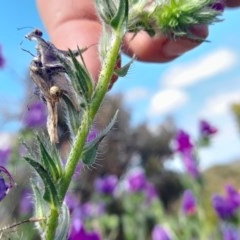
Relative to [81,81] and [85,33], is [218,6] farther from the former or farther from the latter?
[85,33]

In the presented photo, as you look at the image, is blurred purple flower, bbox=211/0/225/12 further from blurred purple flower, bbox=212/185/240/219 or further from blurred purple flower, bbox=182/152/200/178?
blurred purple flower, bbox=182/152/200/178

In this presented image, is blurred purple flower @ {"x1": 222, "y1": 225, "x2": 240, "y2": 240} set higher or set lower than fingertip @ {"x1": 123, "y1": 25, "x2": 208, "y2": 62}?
lower

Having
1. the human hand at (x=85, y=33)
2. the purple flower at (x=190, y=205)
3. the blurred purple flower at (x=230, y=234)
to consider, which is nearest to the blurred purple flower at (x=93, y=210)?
the purple flower at (x=190, y=205)

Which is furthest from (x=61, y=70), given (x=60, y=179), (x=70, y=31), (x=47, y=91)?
(x=70, y=31)

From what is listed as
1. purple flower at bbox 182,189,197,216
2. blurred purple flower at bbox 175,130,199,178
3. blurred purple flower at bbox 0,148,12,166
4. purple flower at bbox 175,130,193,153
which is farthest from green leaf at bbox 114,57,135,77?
purple flower at bbox 182,189,197,216

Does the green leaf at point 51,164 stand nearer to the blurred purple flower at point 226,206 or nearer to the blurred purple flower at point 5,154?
the blurred purple flower at point 5,154

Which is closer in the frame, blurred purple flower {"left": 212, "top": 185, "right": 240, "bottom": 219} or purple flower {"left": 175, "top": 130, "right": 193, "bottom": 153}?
blurred purple flower {"left": 212, "top": 185, "right": 240, "bottom": 219}

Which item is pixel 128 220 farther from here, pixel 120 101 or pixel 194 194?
pixel 120 101
